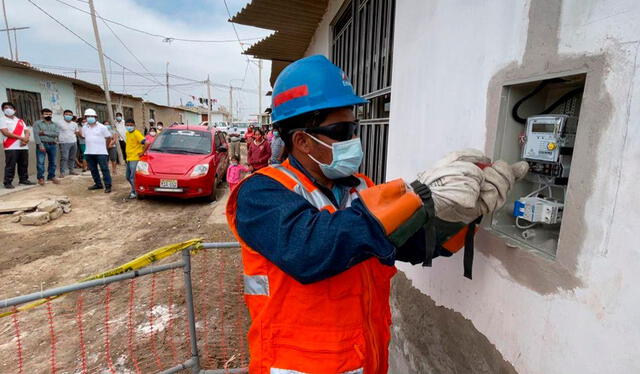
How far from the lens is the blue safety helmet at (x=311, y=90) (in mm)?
1331

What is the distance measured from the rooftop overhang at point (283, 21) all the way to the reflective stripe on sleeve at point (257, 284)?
4369 millimetres

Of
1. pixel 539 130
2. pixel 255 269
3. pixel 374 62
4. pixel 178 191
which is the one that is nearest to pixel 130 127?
pixel 178 191

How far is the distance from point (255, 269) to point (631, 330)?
1.15 metres

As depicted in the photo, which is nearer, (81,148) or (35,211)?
(35,211)

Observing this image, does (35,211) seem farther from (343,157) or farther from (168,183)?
(343,157)

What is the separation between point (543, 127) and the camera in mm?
1126

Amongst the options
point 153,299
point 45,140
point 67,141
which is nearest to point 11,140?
point 45,140

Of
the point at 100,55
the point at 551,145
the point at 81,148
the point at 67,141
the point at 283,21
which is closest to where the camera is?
the point at 551,145

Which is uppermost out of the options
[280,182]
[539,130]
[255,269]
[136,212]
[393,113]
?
[393,113]

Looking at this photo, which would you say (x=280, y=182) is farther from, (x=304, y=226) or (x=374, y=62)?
(x=374, y=62)

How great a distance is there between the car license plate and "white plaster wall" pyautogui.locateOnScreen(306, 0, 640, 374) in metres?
5.86

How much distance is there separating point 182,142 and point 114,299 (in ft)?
15.7

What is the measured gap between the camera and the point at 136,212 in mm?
6641

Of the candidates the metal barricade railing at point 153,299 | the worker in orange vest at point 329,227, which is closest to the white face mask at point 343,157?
the worker in orange vest at point 329,227
